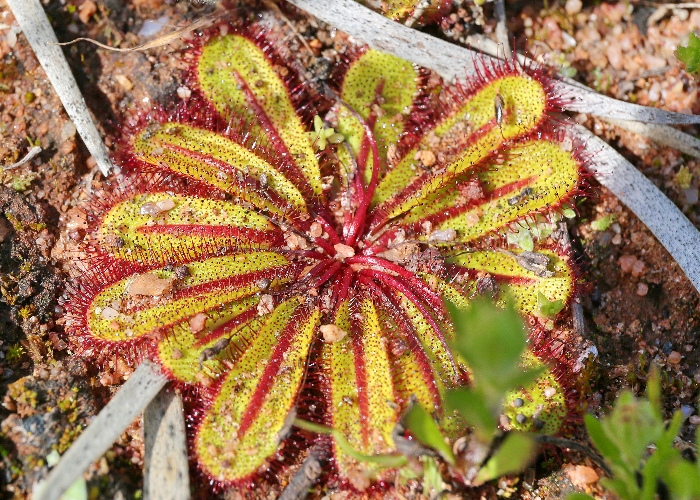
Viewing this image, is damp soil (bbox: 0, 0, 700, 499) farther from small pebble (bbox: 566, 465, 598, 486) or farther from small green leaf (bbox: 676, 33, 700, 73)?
small green leaf (bbox: 676, 33, 700, 73)

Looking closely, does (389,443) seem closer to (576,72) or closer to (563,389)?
(563,389)

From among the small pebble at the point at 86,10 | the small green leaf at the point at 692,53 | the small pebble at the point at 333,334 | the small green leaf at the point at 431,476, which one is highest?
the small pebble at the point at 86,10

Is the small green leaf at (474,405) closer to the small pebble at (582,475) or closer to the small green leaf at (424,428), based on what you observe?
the small green leaf at (424,428)

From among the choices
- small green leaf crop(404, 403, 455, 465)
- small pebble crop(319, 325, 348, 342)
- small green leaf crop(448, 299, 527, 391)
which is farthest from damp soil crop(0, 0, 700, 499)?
small green leaf crop(448, 299, 527, 391)

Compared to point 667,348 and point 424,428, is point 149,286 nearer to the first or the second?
point 424,428

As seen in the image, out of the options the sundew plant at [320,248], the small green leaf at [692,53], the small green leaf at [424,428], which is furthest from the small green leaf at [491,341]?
the small green leaf at [692,53]

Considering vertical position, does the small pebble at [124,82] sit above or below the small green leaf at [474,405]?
above

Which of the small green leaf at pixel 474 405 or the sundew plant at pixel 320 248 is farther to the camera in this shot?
the sundew plant at pixel 320 248

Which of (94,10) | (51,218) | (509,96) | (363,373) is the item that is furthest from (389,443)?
(94,10)
